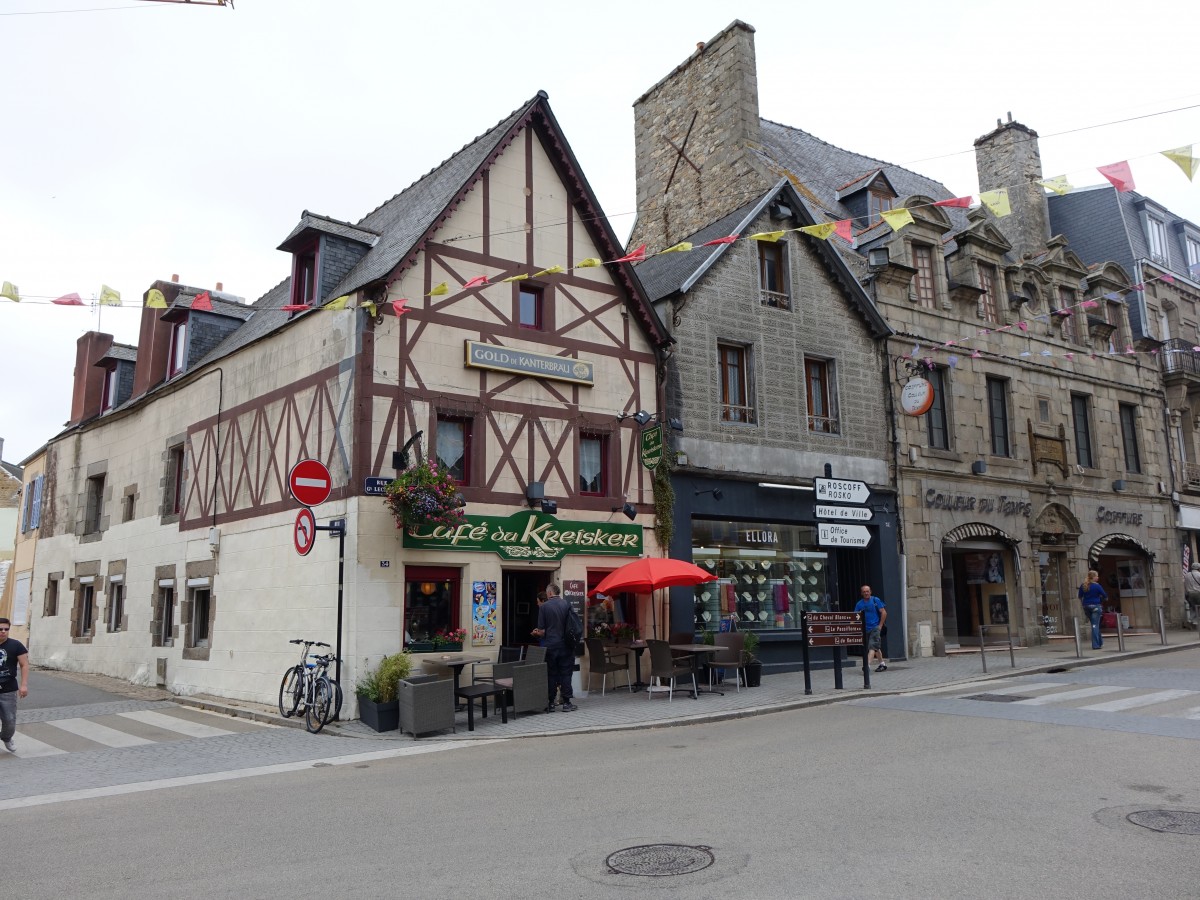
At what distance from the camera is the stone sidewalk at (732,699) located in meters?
11.5

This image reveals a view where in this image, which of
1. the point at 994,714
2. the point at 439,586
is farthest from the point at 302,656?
the point at 994,714

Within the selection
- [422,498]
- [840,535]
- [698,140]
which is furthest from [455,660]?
[698,140]

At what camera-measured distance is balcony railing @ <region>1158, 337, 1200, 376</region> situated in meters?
26.4

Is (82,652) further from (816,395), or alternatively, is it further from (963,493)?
(963,493)

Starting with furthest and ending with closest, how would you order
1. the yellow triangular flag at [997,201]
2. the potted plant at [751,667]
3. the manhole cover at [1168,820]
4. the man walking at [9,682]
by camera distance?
the potted plant at [751,667] < the yellow triangular flag at [997,201] < the man walking at [9,682] < the manhole cover at [1168,820]

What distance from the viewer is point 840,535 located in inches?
707

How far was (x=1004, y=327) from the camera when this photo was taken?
70.3 ft

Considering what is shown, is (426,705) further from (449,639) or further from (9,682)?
(9,682)

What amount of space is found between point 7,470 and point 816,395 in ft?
113

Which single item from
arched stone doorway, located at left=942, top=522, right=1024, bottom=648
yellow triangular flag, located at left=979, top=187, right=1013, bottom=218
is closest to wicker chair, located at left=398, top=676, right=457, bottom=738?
yellow triangular flag, located at left=979, top=187, right=1013, bottom=218

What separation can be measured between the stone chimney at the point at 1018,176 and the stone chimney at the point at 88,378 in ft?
80.8

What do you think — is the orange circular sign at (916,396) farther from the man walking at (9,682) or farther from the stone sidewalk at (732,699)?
the man walking at (9,682)

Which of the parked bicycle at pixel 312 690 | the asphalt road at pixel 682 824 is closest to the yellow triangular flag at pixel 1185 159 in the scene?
the asphalt road at pixel 682 824

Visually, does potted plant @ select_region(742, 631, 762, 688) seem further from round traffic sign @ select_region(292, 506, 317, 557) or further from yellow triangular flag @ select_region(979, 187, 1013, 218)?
yellow triangular flag @ select_region(979, 187, 1013, 218)
